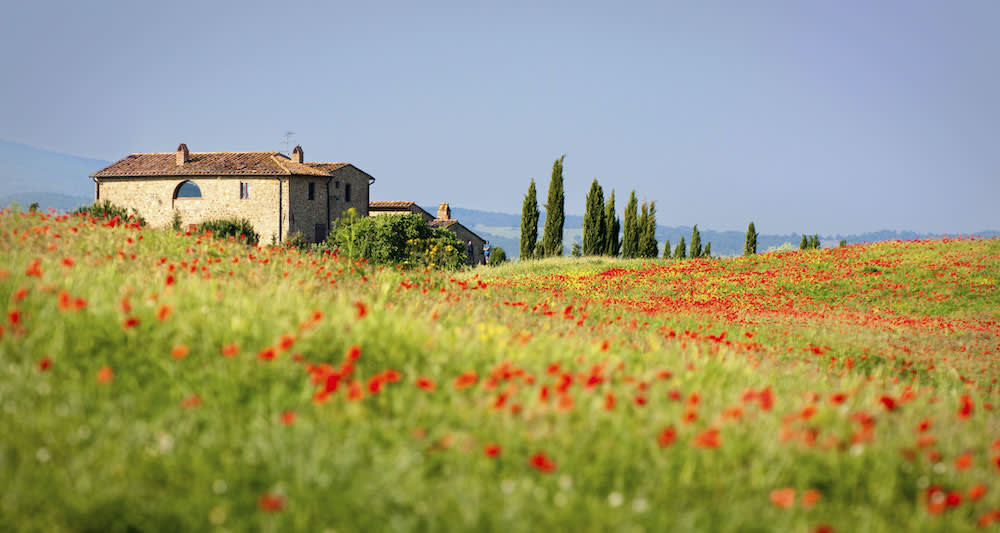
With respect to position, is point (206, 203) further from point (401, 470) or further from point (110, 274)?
point (401, 470)

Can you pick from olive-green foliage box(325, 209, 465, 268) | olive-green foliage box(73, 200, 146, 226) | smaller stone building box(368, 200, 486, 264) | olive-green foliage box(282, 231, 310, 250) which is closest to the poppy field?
olive-green foliage box(73, 200, 146, 226)

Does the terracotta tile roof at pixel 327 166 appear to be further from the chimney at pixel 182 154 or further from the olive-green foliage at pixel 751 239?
the olive-green foliage at pixel 751 239

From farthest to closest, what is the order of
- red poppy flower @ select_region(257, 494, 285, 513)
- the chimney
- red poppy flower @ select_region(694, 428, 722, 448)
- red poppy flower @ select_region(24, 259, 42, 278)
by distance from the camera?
1. the chimney
2. red poppy flower @ select_region(24, 259, 42, 278)
3. red poppy flower @ select_region(694, 428, 722, 448)
4. red poppy flower @ select_region(257, 494, 285, 513)

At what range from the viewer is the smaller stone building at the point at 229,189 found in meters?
49.5

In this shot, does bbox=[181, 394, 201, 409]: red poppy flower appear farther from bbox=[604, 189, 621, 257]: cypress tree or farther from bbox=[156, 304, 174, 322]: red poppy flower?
bbox=[604, 189, 621, 257]: cypress tree

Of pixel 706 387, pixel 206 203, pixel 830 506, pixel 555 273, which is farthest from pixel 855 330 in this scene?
pixel 206 203

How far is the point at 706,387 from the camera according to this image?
606cm

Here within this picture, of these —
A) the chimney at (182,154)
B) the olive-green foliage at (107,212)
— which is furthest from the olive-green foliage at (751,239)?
Result: the olive-green foliage at (107,212)

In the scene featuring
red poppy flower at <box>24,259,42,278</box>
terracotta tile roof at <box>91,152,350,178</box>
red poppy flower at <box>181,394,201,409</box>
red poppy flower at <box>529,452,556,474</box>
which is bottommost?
red poppy flower at <box>529,452,556,474</box>

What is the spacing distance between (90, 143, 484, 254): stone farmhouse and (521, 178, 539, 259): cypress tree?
612 inches

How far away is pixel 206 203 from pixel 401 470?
51.5 m

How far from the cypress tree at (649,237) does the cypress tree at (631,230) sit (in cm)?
65

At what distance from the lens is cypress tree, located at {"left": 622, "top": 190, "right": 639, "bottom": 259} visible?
55591 millimetres

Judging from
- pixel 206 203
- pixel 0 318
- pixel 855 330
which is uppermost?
pixel 206 203
